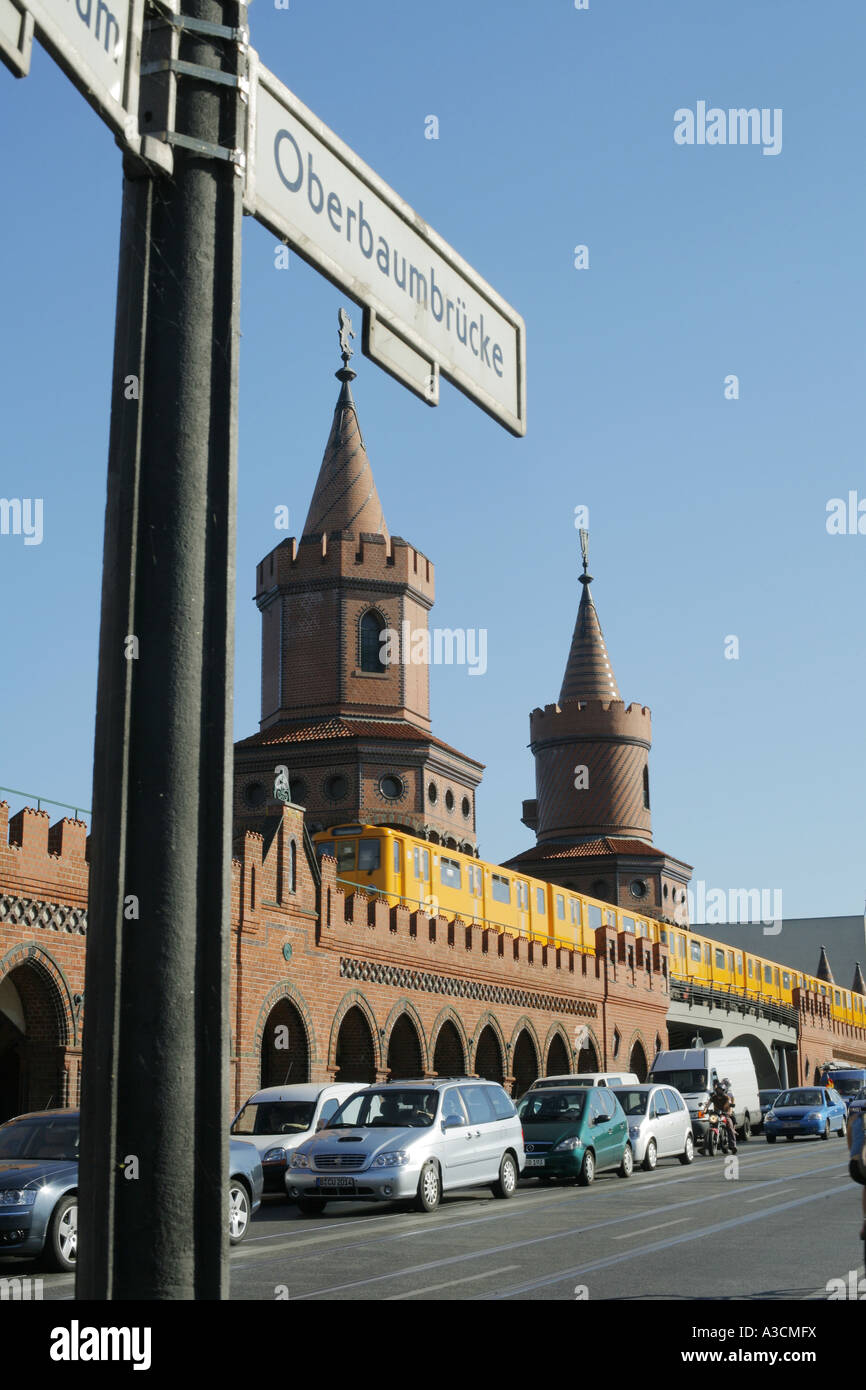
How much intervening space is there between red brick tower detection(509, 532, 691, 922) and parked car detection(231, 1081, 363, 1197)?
4648cm

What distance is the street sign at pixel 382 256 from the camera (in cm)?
388

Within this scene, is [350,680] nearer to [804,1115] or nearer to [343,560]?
[343,560]

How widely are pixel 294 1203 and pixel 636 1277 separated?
1153 cm

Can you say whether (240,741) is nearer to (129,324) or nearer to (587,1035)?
(587,1035)

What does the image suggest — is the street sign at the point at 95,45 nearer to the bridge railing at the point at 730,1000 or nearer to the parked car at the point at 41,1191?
the parked car at the point at 41,1191

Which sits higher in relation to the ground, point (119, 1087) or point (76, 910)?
point (76, 910)

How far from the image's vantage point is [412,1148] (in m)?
17.7

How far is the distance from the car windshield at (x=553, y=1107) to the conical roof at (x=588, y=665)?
49.0m

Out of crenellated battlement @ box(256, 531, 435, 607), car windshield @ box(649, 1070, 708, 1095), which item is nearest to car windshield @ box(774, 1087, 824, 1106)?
car windshield @ box(649, 1070, 708, 1095)

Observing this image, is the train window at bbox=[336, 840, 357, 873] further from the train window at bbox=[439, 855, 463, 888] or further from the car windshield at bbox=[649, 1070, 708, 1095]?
the car windshield at bbox=[649, 1070, 708, 1095]

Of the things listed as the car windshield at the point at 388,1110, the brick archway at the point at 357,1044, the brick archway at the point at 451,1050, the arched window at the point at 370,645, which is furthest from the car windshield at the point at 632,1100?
the arched window at the point at 370,645

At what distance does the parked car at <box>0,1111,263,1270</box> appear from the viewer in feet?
39.5

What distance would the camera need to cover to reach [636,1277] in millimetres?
10516
